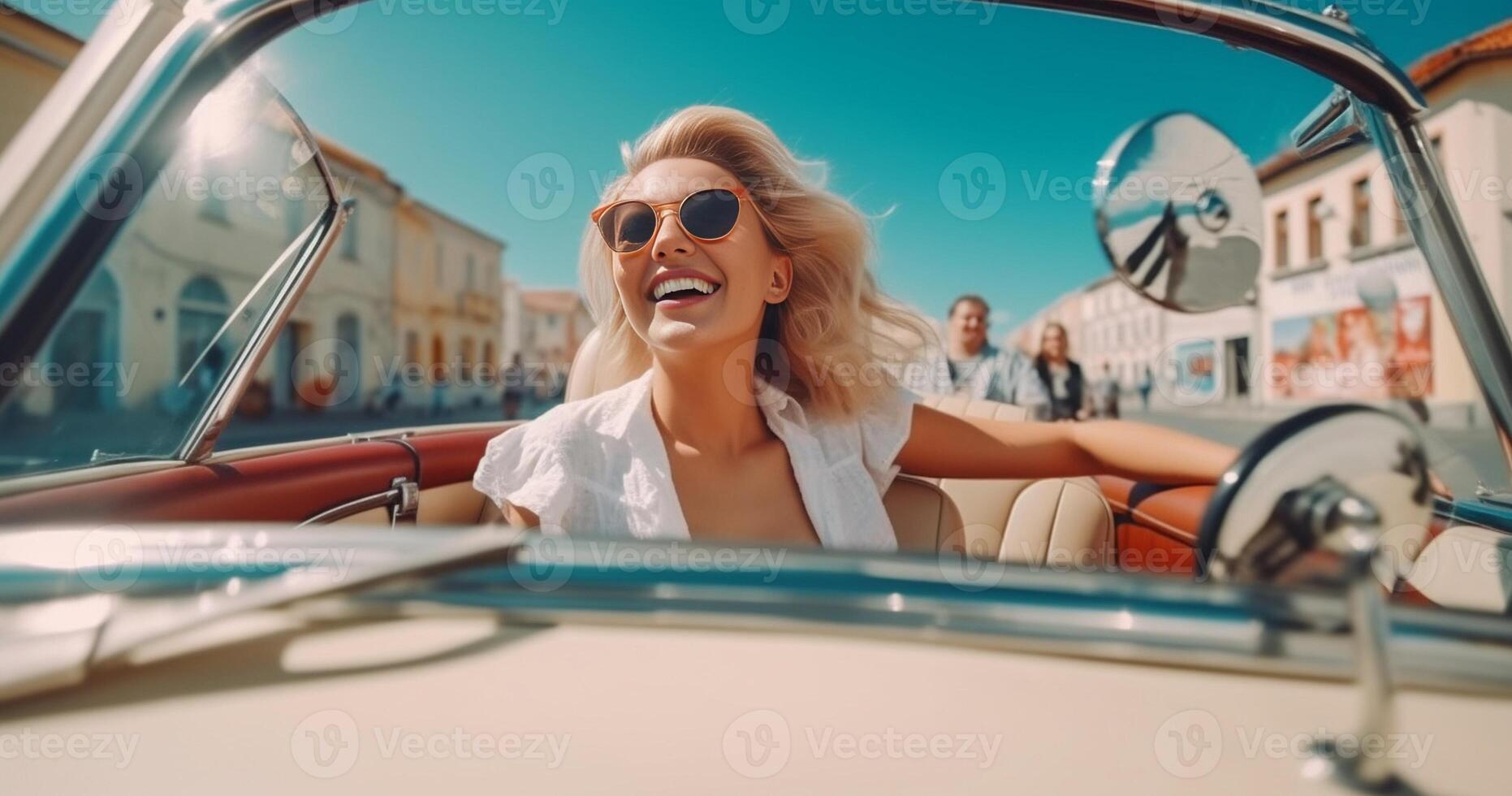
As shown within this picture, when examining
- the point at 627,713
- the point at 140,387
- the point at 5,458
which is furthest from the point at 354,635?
the point at 140,387

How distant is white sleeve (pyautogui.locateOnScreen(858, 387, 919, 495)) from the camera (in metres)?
1.76

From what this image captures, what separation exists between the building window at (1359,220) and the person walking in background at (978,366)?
60.7 ft

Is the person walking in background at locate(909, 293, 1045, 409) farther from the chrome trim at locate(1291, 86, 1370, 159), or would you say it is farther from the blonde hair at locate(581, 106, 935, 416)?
the chrome trim at locate(1291, 86, 1370, 159)

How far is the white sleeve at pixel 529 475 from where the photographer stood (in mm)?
1419

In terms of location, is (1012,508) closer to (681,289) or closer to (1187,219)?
(681,289)

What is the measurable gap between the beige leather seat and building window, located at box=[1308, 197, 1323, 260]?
21.9 m

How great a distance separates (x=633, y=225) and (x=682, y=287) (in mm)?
150

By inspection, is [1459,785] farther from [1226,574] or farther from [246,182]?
[246,182]

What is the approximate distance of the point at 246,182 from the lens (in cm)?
184

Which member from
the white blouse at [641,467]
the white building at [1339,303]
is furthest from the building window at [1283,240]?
the white blouse at [641,467]

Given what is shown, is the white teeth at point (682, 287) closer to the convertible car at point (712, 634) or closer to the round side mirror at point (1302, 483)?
the convertible car at point (712, 634)

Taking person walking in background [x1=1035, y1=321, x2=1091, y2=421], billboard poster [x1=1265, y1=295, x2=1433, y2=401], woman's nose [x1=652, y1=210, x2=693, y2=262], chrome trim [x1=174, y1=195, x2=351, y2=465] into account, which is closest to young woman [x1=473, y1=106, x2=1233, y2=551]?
woman's nose [x1=652, y1=210, x2=693, y2=262]

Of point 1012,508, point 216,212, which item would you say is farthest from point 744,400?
point 216,212

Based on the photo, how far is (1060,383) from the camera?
3480 mm
